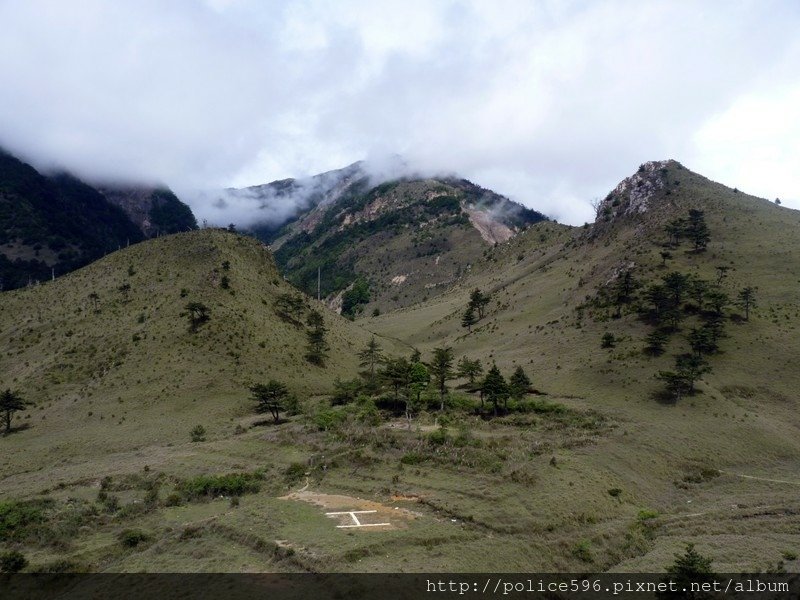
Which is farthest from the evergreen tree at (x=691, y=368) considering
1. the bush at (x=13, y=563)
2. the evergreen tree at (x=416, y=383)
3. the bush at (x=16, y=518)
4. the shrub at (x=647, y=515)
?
the bush at (x=16, y=518)

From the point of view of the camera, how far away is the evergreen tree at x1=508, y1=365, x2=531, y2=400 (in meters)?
64.4

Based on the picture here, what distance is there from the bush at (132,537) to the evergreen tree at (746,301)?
267ft

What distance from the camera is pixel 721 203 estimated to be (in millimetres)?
117188

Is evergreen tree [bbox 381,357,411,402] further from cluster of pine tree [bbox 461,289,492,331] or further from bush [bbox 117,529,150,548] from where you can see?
cluster of pine tree [bbox 461,289,492,331]

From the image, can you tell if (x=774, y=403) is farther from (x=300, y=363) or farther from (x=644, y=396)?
(x=300, y=363)

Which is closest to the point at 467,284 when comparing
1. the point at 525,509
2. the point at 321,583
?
the point at 525,509

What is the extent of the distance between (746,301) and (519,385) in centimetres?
3935

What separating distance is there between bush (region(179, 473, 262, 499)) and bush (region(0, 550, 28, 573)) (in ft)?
38.2

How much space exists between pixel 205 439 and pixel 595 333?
61899 mm

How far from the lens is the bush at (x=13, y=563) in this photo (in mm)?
28516

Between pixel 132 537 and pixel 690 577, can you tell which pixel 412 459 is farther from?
pixel 690 577

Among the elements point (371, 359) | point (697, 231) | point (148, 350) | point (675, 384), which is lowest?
point (371, 359)

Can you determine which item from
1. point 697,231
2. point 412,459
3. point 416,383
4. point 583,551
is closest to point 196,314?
point 416,383

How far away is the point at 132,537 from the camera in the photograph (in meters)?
31.8
